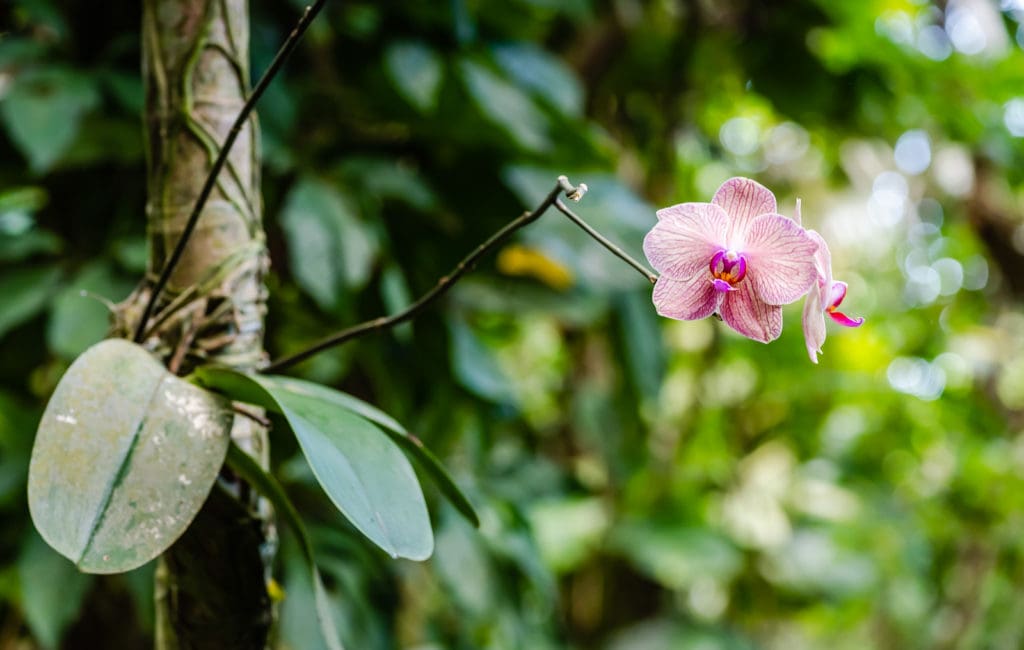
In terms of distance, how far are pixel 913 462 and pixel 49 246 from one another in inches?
83.7

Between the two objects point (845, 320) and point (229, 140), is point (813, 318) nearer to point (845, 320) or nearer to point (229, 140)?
point (845, 320)

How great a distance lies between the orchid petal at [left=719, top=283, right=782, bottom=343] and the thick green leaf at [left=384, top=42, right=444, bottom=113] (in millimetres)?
504

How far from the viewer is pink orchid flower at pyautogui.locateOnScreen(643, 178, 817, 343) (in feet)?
1.04

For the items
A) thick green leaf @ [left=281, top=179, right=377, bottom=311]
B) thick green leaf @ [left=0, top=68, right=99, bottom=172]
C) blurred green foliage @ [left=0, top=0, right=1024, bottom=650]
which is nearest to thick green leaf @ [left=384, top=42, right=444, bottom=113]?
blurred green foliage @ [left=0, top=0, right=1024, bottom=650]

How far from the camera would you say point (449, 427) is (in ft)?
3.06

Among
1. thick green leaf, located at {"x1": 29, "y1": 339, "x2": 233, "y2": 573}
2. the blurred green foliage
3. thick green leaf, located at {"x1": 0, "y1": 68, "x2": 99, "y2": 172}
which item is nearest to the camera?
thick green leaf, located at {"x1": 29, "y1": 339, "x2": 233, "y2": 573}

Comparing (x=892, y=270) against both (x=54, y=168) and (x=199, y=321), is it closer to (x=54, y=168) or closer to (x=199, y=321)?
(x=54, y=168)

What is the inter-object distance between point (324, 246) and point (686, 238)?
0.44 meters

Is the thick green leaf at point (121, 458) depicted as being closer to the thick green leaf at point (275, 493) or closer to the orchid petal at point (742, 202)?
the thick green leaf at point (275, 493)

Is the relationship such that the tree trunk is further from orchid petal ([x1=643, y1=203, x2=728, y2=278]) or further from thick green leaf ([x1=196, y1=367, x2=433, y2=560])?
orchid petal ([x1=643, y1=203, x2=728, y2=278])

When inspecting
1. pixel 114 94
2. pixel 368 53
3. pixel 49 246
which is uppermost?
pixel 368 53

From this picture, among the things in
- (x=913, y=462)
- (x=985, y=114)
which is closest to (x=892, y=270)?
(x=913, y=462)

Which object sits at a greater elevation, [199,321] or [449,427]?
[199,321]

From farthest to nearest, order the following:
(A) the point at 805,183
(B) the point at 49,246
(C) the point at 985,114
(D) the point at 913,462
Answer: (D) the point at 913,462
(A) the point at 805,183
(C) the point at 985,114
(B) the point at 49,246
